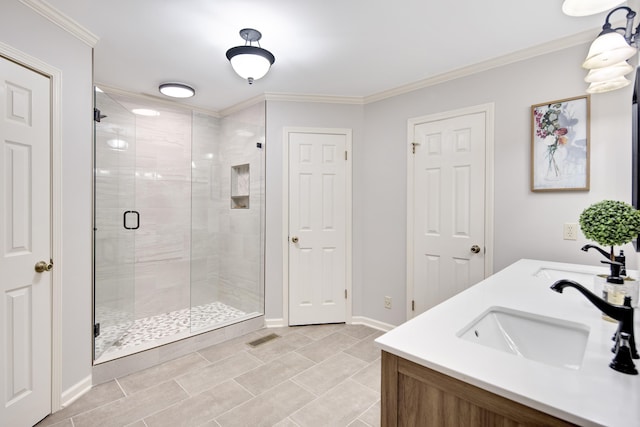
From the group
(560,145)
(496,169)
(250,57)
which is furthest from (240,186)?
(560,145)

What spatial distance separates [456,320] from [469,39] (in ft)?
6.77

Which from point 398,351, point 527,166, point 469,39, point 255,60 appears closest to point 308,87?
point 255,60

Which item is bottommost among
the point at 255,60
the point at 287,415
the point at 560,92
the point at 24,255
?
the point at 287,415

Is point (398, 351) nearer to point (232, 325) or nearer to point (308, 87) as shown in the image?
point (232, 325)

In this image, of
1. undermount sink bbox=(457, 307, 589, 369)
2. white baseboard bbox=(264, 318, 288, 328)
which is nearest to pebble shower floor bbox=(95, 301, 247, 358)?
white baseboard bbox=(264, 318, 288, 328)

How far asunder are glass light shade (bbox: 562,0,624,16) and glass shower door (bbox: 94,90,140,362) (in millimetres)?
2875

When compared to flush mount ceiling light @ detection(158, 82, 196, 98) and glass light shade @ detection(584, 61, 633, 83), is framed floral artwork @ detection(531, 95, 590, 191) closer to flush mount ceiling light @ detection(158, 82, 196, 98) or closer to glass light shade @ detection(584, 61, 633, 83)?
glass light shade @ detection(584, 61, 633, 83)

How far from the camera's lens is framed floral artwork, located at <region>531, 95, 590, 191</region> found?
2.09m

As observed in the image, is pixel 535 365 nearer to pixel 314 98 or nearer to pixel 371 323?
pixel 371 323

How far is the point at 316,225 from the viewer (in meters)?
3.33

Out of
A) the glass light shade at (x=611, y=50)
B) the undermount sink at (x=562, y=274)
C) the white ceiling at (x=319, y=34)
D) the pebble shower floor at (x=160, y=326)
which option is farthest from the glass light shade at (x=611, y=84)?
the pebble shower floor at (x=160, y=326)

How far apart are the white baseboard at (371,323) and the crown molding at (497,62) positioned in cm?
238

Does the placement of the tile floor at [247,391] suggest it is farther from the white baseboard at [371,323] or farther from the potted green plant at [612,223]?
the potted green plant at [612,223]

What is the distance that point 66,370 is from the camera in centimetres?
197
